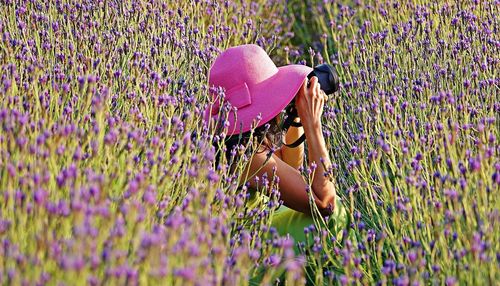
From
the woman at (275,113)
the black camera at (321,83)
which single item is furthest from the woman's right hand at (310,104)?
the black camera at (321,83)

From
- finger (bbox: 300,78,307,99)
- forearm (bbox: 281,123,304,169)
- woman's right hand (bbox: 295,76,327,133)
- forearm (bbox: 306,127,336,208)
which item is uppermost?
finger (bbox: 300,78,307,99)

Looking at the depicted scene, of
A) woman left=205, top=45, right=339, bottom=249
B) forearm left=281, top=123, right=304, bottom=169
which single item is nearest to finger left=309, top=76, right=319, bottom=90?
woman left=205, top=45, right=339, bottom=249

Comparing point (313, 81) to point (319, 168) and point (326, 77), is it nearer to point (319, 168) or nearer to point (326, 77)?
point (326, 77)

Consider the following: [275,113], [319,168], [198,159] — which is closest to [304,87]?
[275,113]

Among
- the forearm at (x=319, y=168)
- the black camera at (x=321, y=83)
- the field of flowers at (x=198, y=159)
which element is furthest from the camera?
the black camera at (x=321, y=83)

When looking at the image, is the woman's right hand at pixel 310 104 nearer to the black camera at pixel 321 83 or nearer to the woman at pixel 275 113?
the woman at pixel 275 113

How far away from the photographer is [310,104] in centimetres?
281

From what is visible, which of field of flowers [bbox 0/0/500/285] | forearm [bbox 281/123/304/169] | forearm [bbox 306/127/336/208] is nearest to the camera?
field of flowers [bbox 0/0/500/285]

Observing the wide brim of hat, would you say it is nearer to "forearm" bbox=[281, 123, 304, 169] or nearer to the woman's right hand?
the woman's right hand

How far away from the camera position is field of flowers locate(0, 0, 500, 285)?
5.37 feet

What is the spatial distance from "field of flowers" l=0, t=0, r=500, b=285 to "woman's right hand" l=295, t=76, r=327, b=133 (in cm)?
16

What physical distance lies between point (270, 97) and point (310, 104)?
0.46ft

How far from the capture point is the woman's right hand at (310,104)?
2.81 meters

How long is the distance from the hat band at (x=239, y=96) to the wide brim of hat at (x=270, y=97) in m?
0.02
